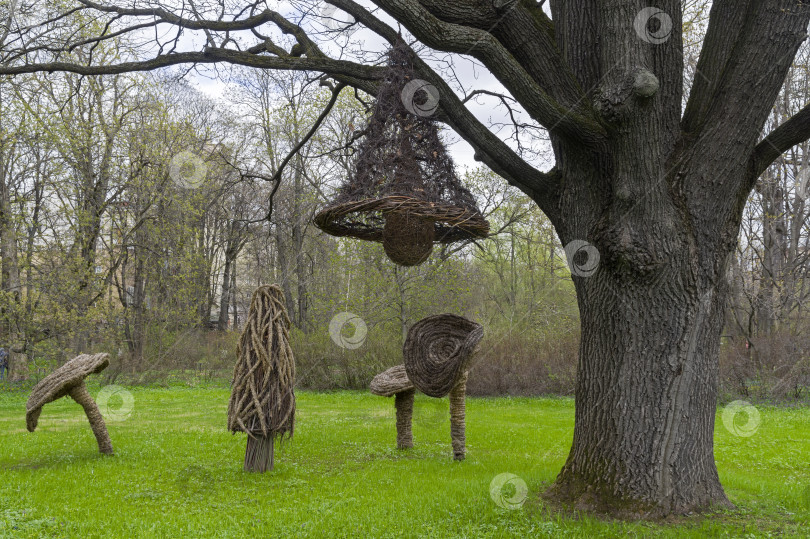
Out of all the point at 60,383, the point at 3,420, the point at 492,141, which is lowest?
the point at 3,420

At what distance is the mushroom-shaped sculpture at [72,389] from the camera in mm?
6633

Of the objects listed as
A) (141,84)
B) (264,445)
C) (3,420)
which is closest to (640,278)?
(264,445)

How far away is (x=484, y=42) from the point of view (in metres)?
4.36

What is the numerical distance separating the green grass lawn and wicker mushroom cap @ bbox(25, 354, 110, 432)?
0.67 meters

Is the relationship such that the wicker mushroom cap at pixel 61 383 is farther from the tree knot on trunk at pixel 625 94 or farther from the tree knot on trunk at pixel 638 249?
the tree knot on trunk at pixel 625 94

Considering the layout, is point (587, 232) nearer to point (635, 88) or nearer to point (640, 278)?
point (640, 278)

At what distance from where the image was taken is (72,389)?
686 cm

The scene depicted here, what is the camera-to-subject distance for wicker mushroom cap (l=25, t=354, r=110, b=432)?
6617mm

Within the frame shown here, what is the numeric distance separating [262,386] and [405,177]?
114 inches

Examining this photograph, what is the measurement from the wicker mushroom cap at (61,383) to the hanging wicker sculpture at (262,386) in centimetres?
192

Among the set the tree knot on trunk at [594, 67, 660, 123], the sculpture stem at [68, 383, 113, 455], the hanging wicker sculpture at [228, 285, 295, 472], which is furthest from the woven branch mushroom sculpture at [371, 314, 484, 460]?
the sculpture stem at [68, 383, 113, 455]

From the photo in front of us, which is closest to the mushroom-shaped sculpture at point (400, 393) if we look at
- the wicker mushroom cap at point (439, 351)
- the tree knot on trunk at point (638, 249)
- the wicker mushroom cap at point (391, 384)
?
the wicker mushroom cap at point (391, 384)

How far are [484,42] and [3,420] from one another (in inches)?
470

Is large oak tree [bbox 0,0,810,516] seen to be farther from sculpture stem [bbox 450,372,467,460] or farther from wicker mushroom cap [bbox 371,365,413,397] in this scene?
wicker mushroom cap [bbox 371,365,413,397]
